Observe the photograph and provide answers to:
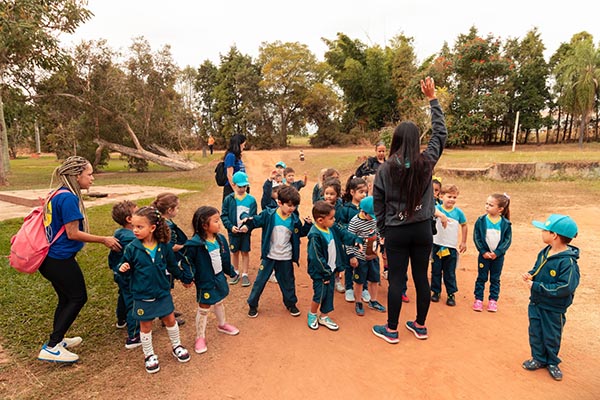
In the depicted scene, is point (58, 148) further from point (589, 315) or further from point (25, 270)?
point (589, 315)

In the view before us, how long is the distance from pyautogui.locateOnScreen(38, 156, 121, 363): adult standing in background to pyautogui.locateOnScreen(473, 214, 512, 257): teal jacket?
12.1ft

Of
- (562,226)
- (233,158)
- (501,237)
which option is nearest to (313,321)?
(501,237)

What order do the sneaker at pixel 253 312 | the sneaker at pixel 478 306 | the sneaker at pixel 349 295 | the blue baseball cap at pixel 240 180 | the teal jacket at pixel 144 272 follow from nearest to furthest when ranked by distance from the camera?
1. the teal jacket at pixel 144 272
2. the sneaker at pixel 253 312
3. the sneaker at pixel 478 306
4. the sneaker at pixel 349 295
5. the blue baseball cap at pixel 240 180

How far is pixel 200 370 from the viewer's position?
303 cm

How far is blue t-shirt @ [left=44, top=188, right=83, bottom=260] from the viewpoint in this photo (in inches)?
114

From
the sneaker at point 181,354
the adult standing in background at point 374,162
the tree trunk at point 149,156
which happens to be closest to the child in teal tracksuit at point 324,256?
the sneaker at point 181,354

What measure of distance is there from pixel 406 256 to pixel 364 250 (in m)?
0.74

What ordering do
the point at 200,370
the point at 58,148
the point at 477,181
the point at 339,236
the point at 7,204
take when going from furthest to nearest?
the point at 58,148 → the point at 477,181 → the point at 7,204 → the point at 339,236 → the point at 200,370

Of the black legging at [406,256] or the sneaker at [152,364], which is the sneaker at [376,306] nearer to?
the black legging at [406,256]

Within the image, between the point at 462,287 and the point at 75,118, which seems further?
the point at 75,118

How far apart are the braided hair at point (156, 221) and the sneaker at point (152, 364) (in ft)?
3.25

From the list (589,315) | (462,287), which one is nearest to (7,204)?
(462,287)

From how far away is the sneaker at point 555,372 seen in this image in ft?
9.37

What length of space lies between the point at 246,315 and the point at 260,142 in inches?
1160
